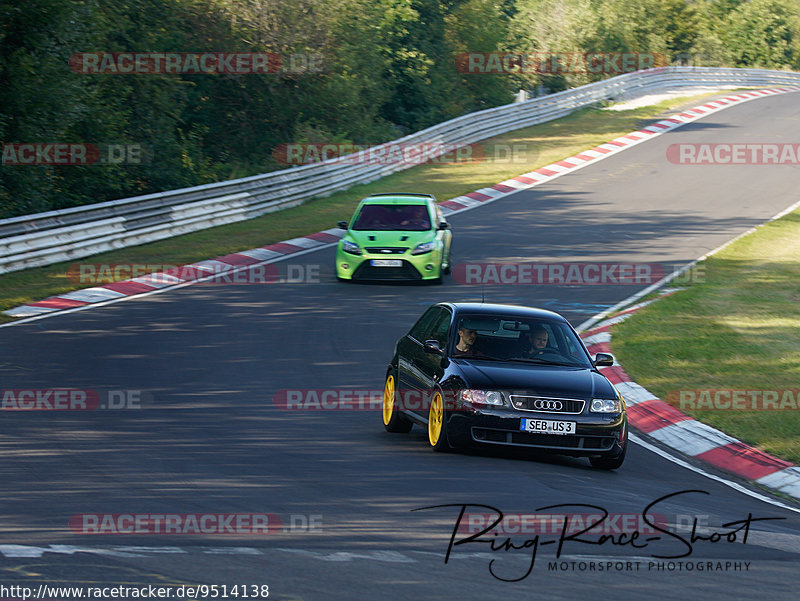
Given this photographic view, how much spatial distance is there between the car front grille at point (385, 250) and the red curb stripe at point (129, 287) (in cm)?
419

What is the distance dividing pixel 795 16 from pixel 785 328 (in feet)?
240

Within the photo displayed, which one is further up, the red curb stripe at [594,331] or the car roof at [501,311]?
the car roof at [501,311]

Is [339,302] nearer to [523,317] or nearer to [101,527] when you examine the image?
[523,317]

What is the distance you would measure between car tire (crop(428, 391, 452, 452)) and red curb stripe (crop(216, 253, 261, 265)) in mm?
12759

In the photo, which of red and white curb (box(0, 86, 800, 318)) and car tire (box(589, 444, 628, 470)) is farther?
red and white curb (box(0, 86, 800, 318))

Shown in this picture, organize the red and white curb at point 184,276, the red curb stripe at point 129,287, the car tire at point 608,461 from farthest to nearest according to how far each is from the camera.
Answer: the red curb stripe at point 129,287
the red and white curb at point 184,276
the car tire at point 608,461

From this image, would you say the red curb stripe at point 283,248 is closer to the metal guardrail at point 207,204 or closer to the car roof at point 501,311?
the metal guardrail at point 207,204

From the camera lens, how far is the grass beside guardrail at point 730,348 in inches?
465

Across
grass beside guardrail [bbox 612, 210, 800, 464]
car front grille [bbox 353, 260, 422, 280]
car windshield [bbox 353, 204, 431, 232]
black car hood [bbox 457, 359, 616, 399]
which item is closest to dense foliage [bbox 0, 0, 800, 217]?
car windshield [bbox 353, 204, 431, 232]

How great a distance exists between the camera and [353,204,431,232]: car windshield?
2128 centimetres

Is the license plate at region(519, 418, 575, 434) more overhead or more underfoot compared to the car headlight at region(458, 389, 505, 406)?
more underfoot

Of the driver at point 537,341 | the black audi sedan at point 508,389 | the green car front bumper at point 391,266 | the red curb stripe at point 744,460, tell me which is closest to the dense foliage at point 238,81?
the green car front bumper at point 391,266

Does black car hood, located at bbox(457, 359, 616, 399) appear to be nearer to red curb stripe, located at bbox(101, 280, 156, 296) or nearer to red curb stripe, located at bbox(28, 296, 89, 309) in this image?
red curb stripe, located at bbox(28, 296, 89, 309)

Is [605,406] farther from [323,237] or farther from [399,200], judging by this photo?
[323,237]
